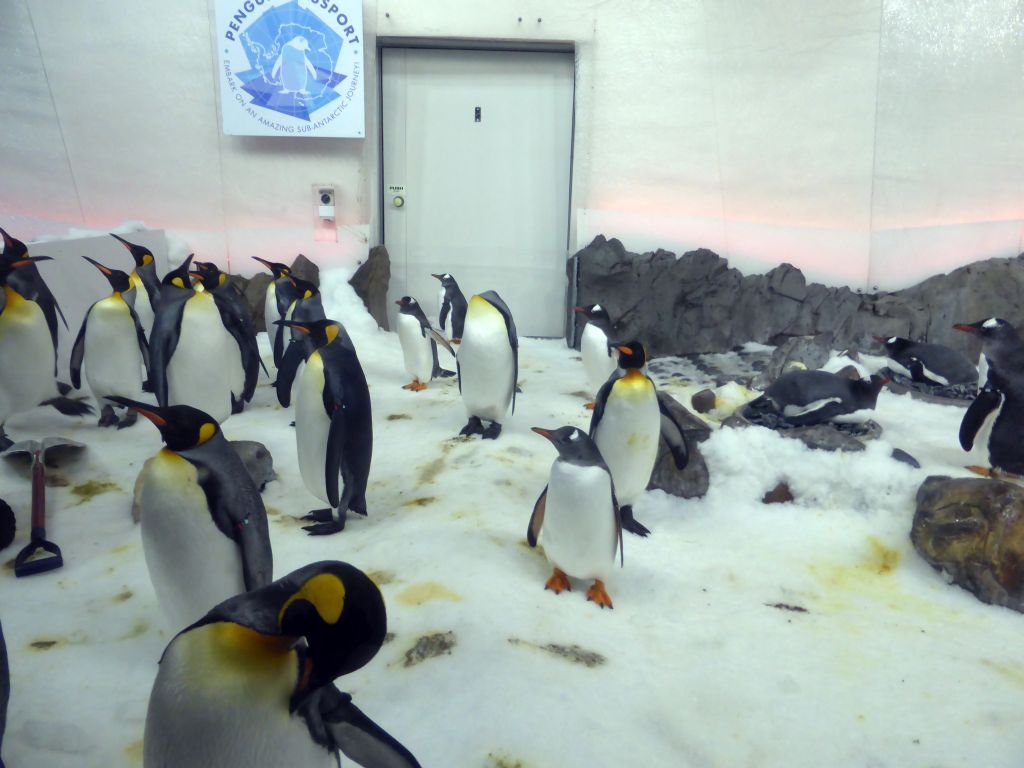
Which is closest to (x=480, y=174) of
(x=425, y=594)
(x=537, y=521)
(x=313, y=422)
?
(x=313, y=422)

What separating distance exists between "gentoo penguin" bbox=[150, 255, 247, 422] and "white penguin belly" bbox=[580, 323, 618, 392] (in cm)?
231

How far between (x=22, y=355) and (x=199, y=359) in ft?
2.63

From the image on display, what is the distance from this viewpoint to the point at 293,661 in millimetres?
1089

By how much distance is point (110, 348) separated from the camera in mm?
3467

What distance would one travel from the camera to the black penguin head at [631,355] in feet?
9.11

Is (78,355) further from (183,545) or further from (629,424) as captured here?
(629,424)

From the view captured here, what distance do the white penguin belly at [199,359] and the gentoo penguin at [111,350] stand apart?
43cm

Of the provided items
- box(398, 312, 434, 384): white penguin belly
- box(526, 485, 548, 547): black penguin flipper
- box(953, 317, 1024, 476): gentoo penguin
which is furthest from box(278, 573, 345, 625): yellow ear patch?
box(398, 312, 434, 384): white penguin belly

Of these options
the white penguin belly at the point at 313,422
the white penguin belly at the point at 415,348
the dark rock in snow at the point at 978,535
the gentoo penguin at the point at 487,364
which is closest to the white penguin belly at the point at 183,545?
the white penguin belly at the point at 313,422

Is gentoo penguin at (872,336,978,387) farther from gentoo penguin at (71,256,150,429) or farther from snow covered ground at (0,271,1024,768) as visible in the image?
gentoo penguin at (71,256,150,429)

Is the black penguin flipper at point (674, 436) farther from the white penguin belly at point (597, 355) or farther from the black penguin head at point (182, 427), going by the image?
the black penguin head at point (182, 427)

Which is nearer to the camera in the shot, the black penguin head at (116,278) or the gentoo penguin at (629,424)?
the gentoo penguin at (629,424)

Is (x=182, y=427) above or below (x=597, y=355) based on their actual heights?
above

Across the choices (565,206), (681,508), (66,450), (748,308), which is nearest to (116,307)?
(66,450)
